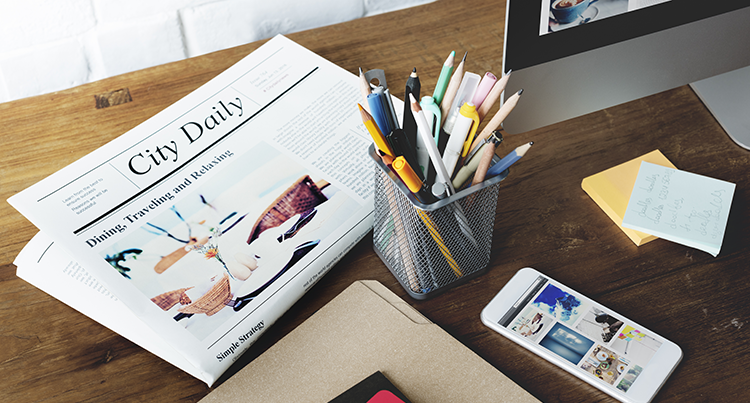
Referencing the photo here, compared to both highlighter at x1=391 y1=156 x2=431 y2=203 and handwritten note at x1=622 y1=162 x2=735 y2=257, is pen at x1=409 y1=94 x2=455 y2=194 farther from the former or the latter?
handwritten note at x1=622 y1=162 x2=735 y2=257

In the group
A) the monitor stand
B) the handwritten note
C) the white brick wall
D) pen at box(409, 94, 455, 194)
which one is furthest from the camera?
the white brick wall

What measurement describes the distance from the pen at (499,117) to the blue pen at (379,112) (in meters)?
0.08

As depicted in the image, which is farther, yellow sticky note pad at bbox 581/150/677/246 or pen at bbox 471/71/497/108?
yellow sticky note pad at bbox 581/150/677/246

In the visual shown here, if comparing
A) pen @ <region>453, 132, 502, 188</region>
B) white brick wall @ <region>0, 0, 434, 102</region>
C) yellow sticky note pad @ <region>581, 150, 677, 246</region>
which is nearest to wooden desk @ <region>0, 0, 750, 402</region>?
yellow sticky note pad @ <region>581, 150, 677, 246</region>

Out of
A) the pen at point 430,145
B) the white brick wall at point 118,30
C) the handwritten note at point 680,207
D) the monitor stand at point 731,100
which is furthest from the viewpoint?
the white brick wall at point 118,30

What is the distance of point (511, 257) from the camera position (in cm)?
52

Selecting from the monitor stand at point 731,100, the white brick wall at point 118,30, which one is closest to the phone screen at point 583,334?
the monitor stand at point 731,100

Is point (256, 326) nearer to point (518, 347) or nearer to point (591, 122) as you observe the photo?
point (518, 347)

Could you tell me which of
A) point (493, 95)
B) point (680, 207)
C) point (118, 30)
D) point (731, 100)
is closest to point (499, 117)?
point (493, 95)

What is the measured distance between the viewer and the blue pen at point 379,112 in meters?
0.41

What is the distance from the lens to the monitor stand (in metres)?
0.62

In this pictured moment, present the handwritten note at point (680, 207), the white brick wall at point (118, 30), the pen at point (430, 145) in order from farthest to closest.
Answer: the white brick wall at point (118, 30) → the handwritten note at point (680, 207) → the pen at point (430, 145)

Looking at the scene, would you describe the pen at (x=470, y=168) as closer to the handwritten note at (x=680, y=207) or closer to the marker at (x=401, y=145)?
the marker at (x=401, y=145)

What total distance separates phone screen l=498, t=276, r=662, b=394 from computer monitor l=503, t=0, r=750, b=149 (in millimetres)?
180
